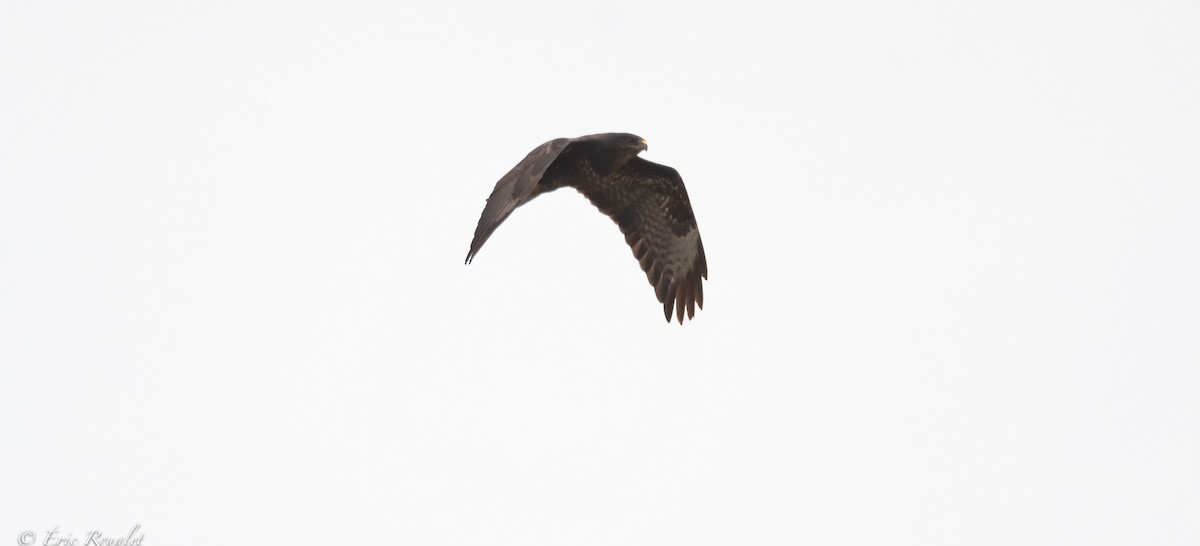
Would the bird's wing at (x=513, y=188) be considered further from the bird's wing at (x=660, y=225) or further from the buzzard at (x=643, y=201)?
the bird's wing at (x=660, y=225)

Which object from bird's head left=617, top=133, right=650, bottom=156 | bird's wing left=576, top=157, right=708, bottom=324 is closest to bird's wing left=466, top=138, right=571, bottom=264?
bird's head left=617, top=133, right=650, bottom=156

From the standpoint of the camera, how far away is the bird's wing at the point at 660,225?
48.6 ft

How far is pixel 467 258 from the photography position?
10688 millimetres

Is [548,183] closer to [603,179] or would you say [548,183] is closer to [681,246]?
[603,179]

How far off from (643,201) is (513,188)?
11.2 ft

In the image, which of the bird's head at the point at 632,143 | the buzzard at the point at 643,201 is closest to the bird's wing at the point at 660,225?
the buzzard at the point at 643,201

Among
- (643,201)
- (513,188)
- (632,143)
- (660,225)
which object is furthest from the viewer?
(660,225)

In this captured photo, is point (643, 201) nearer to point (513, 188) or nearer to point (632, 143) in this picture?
point (632, 143)

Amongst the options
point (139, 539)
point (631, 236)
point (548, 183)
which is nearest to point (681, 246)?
point (631, 236)

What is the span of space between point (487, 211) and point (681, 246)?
4.05 m

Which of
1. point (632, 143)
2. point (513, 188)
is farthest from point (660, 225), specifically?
point (513, 188)

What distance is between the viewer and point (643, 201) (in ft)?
49.8

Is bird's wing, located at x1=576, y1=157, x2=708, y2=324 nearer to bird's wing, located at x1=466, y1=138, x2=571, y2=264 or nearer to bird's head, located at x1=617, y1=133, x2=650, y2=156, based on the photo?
bird's head, located at x1=617, y1=133, x2=650, y2=156

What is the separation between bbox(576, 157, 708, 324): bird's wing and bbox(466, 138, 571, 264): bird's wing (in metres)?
1.95
